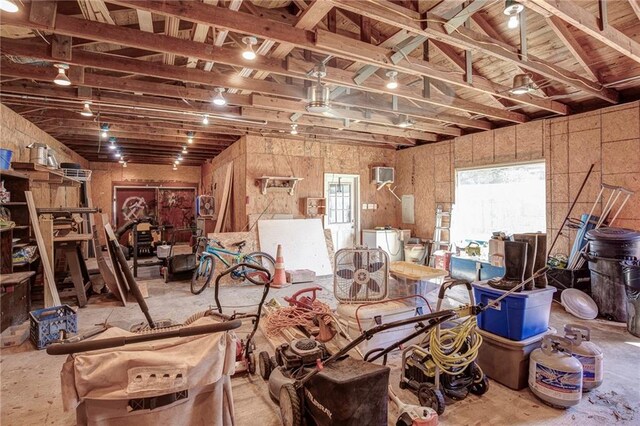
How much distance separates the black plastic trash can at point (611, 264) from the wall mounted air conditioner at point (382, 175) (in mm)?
4256

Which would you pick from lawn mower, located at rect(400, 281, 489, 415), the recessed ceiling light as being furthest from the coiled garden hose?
the recessed ceiling light

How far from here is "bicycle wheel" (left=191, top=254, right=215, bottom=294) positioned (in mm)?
5433

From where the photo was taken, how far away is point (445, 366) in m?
2.30

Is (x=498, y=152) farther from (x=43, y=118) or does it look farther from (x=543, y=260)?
(x=43, y=118)

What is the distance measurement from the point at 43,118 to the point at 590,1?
24.9 ft

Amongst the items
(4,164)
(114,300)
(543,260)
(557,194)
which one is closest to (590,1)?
(543,260)

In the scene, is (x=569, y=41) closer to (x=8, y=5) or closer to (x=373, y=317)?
(x=373, y=317)

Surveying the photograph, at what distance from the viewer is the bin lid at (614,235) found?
3896mm

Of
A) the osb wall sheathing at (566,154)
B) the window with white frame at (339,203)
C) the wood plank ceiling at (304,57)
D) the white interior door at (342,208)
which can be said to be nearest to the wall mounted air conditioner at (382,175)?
the white interior door at (342,208)

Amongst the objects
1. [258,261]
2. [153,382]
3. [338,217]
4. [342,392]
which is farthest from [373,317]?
[338,217]

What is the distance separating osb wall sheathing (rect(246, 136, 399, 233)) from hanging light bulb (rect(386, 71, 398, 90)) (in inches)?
141

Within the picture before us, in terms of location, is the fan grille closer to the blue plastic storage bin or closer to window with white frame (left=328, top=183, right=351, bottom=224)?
the blue plastic storage bin

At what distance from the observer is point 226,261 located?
595 centimetres

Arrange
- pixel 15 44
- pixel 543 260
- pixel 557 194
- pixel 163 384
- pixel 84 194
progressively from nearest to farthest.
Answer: pixel 163 384
pixel 543 260
pixel 15 44
pixel 557 194
pixel 84 194
